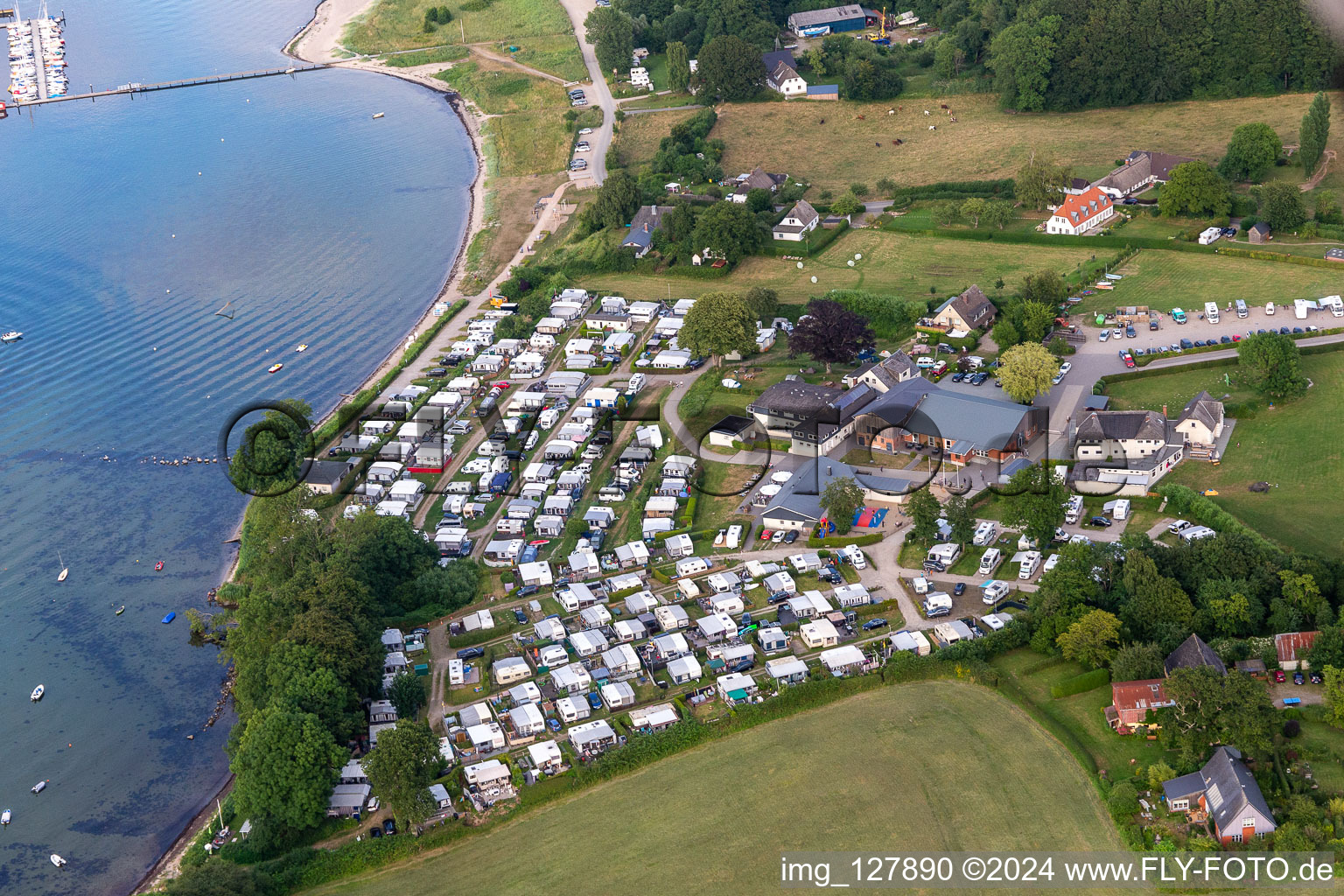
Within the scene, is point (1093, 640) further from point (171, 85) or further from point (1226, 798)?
point (171, 85)

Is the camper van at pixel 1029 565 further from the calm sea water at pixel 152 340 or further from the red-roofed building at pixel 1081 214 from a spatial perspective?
the red-roofed building at pixel 1081 214

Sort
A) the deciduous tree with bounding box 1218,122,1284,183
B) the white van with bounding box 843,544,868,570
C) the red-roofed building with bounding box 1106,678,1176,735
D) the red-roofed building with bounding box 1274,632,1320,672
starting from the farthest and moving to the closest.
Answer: the deciduous tree with bounding box 1218,122,1284,183
the white van with bounding box 843,544,868,570
the red-roofed building with bounding box 1274,632,1320,672
the red-roofed building with bounding box 1106,678,1176,735

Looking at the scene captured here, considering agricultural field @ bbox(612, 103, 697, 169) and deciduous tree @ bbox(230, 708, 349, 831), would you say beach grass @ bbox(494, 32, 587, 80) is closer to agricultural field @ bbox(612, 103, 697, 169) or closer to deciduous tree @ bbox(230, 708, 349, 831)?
agricultural field @ bbox(612, 103, 697, 169)

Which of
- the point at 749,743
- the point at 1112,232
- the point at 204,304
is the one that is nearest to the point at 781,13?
the point at 1112,232

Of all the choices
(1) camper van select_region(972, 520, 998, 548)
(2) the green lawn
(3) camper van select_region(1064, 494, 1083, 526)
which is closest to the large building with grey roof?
(2) the green lawn

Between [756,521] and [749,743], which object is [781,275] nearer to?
[756,521]

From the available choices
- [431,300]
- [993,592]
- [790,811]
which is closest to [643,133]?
[431,300]

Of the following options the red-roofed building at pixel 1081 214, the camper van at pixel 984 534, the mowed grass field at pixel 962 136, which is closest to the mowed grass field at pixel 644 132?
the mowed grass field at pixel 962 136
